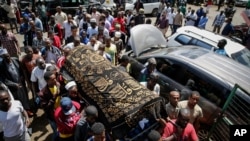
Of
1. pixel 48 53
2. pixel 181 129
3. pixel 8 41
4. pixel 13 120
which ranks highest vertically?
pixel 8 41

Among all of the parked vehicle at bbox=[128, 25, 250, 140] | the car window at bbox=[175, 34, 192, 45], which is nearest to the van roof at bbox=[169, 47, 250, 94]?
the parked vehicle at bbox=[128, 25, 250, 140]

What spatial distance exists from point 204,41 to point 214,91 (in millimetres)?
2885

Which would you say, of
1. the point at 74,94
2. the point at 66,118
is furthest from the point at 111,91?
the point at 66,118

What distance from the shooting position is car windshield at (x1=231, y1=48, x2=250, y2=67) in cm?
668

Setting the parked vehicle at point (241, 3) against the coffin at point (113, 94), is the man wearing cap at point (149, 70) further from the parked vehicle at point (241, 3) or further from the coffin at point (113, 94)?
the parked vehicle at point (241, 3)

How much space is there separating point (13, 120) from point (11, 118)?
0.06m

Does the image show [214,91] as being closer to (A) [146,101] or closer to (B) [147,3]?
(A) [146,101]

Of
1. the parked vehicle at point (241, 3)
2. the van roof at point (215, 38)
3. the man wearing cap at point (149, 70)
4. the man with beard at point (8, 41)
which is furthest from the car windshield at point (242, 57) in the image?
the parked vehicle at point (241, 3)

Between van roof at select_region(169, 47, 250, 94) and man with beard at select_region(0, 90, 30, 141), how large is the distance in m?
3.46

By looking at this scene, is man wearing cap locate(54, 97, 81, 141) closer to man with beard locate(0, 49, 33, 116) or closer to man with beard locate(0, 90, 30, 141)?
man with beard locate(0, 90, 30, 141)

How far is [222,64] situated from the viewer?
17.0 ft

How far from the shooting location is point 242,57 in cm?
680

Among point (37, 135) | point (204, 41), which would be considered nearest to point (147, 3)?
point (204, 41)

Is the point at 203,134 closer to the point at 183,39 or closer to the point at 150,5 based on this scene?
the point at 183,39
